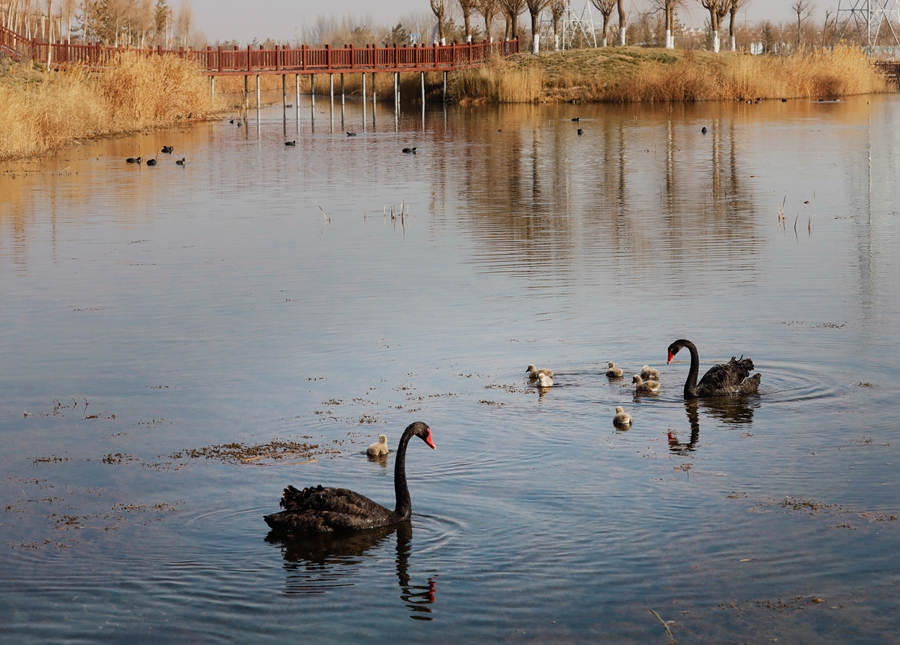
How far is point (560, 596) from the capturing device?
19.8ft

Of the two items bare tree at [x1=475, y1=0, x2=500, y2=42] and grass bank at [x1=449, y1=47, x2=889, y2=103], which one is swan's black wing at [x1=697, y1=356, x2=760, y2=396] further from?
bare tree at [x1=475, y1=0, x2=500, y2=42]

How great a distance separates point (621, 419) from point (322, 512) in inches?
109

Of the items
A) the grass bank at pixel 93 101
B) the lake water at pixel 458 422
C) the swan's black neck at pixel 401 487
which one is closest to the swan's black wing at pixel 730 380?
the lake water at pixel 458 422

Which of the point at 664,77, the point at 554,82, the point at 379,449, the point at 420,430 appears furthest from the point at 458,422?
the point at 554,82

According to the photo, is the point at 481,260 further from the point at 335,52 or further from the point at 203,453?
the point at 335,52

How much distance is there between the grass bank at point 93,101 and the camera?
1221 inches

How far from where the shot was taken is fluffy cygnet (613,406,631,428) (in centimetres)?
877

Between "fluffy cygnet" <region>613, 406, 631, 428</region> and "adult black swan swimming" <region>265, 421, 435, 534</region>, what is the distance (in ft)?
7.59

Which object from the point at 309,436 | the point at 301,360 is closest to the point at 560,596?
the point at 309,436

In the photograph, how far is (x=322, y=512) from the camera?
6820 millimetres

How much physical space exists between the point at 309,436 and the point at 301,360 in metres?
2.24

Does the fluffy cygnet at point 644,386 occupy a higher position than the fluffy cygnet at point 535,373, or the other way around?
the fluffy cygnet at point 535,373

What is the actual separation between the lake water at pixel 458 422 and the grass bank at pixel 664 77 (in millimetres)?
38122

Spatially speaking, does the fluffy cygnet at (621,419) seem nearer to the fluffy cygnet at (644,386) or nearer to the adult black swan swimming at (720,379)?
the fluffy cygnet at (644,386)
